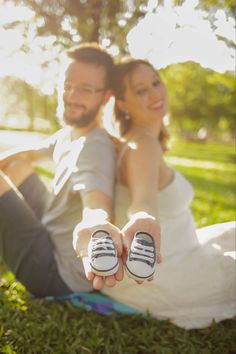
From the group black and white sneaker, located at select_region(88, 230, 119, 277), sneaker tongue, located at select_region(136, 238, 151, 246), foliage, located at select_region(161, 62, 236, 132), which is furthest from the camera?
foliage, located at select_region(161, 62, 236, 132)

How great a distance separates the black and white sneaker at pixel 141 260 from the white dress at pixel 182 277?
1.10m

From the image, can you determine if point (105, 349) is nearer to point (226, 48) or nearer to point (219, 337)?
point (219, 337)

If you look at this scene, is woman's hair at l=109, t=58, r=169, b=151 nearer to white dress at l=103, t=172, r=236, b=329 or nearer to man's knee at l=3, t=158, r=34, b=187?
white dress at l=103, t=172, r=236, b=329

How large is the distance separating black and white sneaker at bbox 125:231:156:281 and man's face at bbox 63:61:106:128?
1.49m

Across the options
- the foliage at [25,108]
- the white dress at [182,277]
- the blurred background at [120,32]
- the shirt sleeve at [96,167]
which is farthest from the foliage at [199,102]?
the shirt sleeve at [96,167]

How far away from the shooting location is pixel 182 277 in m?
2.91

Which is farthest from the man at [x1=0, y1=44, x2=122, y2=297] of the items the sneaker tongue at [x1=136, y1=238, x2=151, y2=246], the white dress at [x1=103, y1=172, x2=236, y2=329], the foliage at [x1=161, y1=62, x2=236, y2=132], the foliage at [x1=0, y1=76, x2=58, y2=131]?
A: the foliage at [x1=0, y1=76, x2=58, y2=131]

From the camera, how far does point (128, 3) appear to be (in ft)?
15.7

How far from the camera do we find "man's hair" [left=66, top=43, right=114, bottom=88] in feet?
10.2

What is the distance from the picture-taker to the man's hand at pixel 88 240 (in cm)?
178

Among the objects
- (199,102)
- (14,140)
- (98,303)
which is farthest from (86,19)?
(199,102)

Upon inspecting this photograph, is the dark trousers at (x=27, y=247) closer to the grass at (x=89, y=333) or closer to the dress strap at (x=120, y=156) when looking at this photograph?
the grass at (x=89, y=333)

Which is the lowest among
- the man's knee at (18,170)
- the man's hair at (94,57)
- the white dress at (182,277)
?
the white dress at (182,277)

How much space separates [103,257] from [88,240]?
0.81 feet
